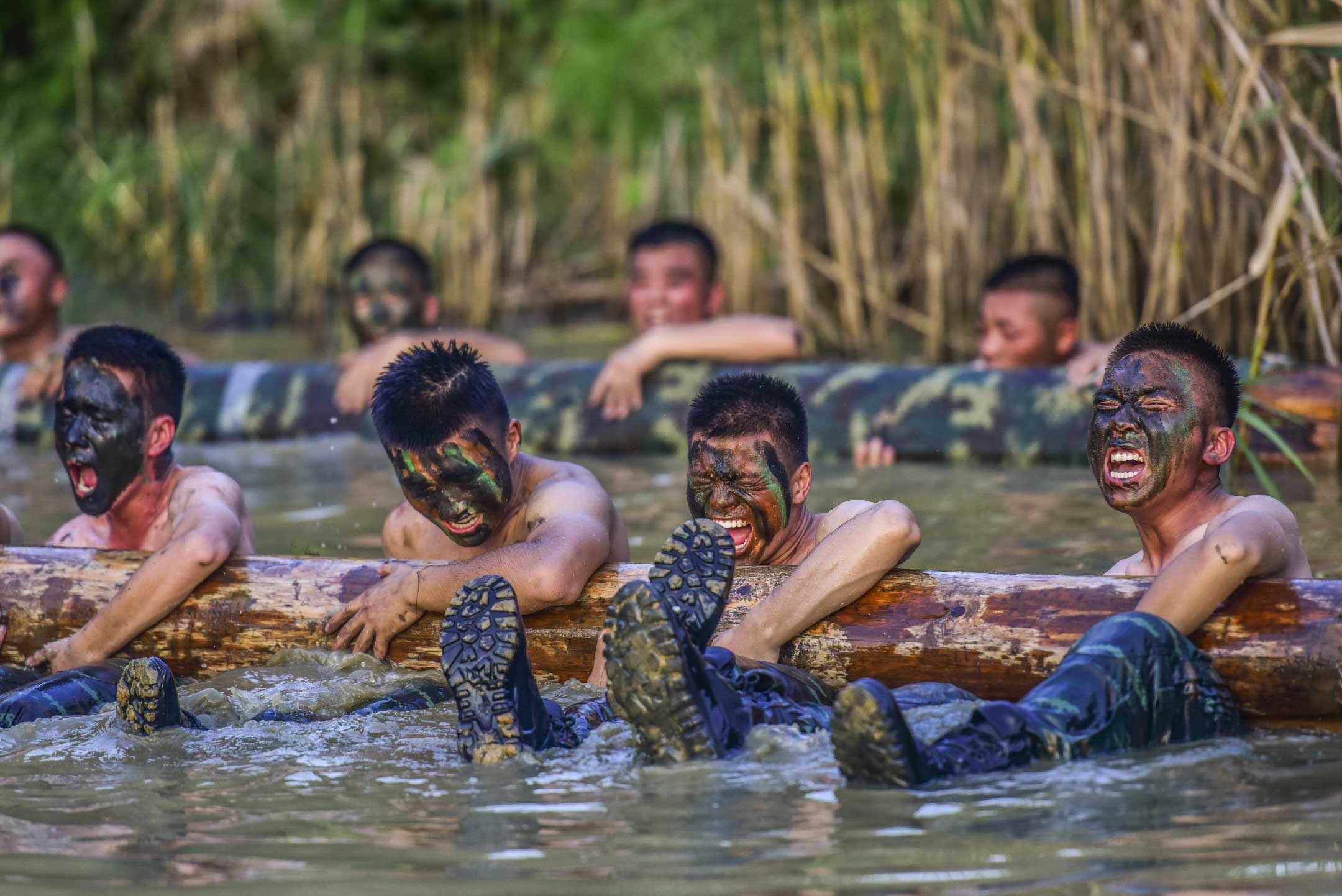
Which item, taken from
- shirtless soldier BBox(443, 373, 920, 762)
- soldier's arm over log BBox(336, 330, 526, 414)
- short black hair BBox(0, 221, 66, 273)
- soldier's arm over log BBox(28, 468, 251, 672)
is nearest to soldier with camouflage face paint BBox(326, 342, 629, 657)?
shirtless soldier BBox(443, 373, 920, 762)

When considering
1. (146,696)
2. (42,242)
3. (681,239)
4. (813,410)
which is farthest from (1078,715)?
(42,242)

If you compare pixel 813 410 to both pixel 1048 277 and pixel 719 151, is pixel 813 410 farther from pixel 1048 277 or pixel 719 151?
pixel 719 151

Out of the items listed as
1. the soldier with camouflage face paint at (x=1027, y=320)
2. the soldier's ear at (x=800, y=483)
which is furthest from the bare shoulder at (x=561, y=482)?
the soldier with camouflage face paint at (x=1027, y=320)

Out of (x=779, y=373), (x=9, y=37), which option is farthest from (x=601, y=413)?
(x=9, y=37)

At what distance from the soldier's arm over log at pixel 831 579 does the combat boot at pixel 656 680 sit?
72 cm

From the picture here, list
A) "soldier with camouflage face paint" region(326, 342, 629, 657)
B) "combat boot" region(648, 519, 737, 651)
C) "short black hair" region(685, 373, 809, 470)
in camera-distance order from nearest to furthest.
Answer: "combat boot" region(648, 519, 737, 651)
"soldier with camouflage face paint" region(326, 342, 629, 657)
"short black hair" region(685, 373, 809, 470)

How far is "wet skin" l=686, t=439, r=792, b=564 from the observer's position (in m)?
4.50

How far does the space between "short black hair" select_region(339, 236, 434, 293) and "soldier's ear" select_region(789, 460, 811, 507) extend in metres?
4.84

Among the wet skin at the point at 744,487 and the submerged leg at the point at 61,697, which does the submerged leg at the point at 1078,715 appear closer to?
the wet skin at the point at 744,487

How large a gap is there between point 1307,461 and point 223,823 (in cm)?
522

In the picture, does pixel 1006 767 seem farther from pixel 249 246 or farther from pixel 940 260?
pixel 249 246

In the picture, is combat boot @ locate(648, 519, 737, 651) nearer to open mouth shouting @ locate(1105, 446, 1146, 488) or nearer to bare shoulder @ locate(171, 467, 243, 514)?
open mouth shouting @ locate(1105, 446, 1146, 488)

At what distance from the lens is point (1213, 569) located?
372 cm

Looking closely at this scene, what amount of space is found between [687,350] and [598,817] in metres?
A: 5.38
